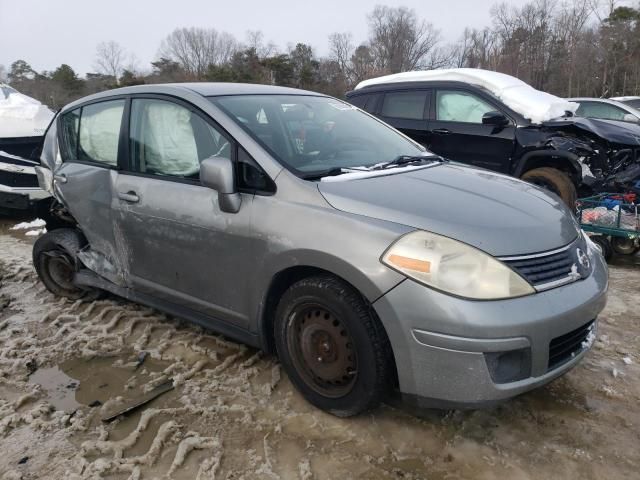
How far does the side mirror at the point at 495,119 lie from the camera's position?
6348mm

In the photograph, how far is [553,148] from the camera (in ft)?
20.2

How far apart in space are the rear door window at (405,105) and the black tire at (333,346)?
17.1 feet

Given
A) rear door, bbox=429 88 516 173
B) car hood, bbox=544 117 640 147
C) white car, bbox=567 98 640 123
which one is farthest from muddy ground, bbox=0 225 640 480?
white car, bbox=567 98 640 123

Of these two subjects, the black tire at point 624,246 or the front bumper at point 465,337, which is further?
the black tire at point 624,246

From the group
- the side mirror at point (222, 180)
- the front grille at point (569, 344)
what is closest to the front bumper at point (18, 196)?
the side mirror at point (222, 180)

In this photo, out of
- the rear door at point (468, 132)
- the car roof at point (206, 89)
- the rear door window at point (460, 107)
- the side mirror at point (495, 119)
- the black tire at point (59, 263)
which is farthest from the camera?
the rear door window at point (460, 107)

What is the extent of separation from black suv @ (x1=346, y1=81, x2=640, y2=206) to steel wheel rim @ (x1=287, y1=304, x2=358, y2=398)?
178 inches

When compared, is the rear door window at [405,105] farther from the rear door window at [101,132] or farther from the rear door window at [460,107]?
the rear door window at [101,132]

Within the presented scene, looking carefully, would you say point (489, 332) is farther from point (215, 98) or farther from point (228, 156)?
point (215, 98)

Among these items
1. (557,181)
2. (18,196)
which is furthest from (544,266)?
(18,196)

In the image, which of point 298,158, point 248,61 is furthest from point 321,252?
point 248,61

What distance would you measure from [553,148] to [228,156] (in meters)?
4.74

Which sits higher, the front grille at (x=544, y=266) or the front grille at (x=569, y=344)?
the front grille at (x=544, y=266)

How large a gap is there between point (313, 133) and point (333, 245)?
41.6 inches
